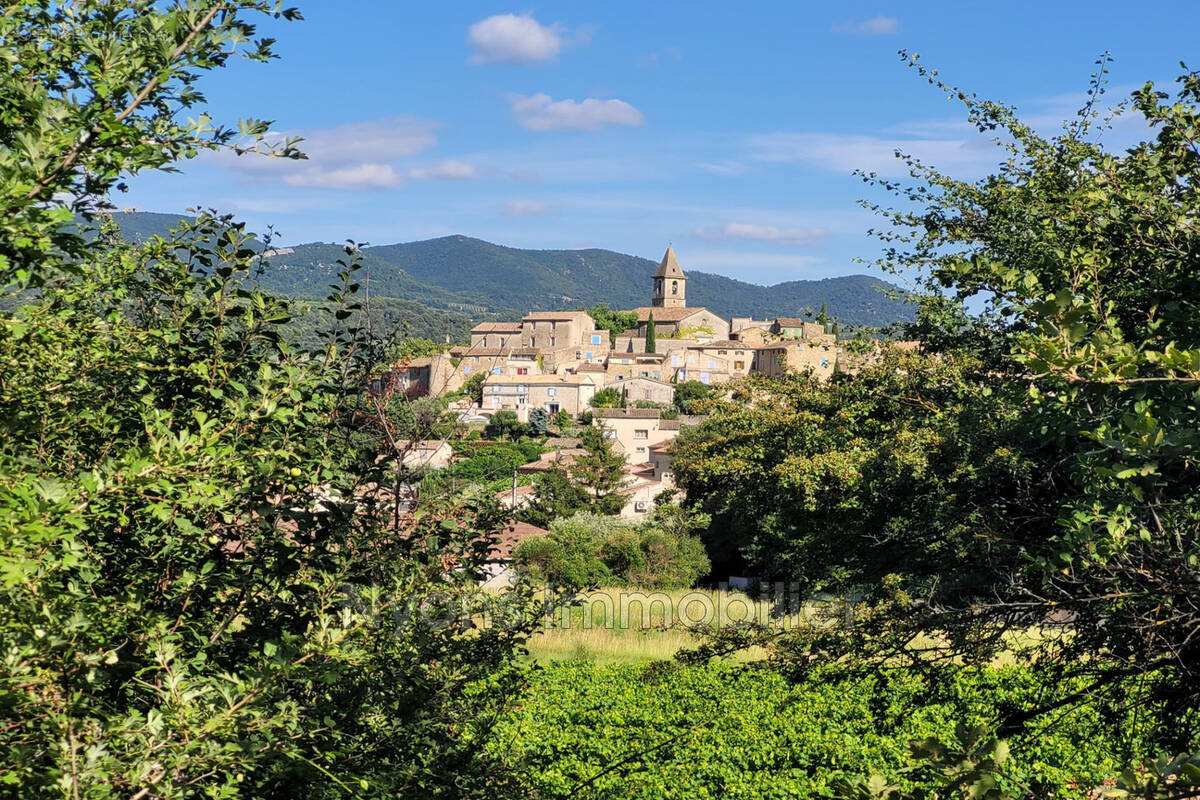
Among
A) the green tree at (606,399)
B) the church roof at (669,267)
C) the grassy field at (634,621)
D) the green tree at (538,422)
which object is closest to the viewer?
the grassy field at (634,621)

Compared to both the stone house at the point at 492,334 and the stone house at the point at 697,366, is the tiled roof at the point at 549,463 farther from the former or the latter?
the stone house at the point at 492,334

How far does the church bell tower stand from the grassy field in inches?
4641

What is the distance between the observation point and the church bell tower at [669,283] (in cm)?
14875

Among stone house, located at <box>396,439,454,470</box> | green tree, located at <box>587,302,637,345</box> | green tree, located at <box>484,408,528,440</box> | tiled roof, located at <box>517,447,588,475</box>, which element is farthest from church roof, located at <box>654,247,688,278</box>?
stone house, located at <box>396,439,454,470</box>

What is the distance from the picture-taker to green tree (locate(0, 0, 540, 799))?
10.2 ft

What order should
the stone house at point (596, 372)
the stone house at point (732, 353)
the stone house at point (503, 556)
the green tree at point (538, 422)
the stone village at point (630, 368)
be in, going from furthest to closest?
1. the stone house at point (732, 353)
2. the stone house at point (596, 372)
3. the green tree at point (538, 422)
4. the stone village at point (630, 368)
5. the stone house at point (503, 556)

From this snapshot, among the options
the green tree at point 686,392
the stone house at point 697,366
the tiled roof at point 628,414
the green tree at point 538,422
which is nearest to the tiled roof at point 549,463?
the tiled roof at point 628,414

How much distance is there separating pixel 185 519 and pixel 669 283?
5770 inches

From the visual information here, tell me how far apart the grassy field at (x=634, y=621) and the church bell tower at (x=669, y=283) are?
117893 mm

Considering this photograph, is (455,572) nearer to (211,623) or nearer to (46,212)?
(211,623)

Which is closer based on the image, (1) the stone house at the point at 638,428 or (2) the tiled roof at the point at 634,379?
(1) the stone house at the point at 638,428

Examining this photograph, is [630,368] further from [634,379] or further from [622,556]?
→ [622,556]

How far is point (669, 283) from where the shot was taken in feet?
489

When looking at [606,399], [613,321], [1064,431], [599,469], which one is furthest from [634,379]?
[1064,431]
